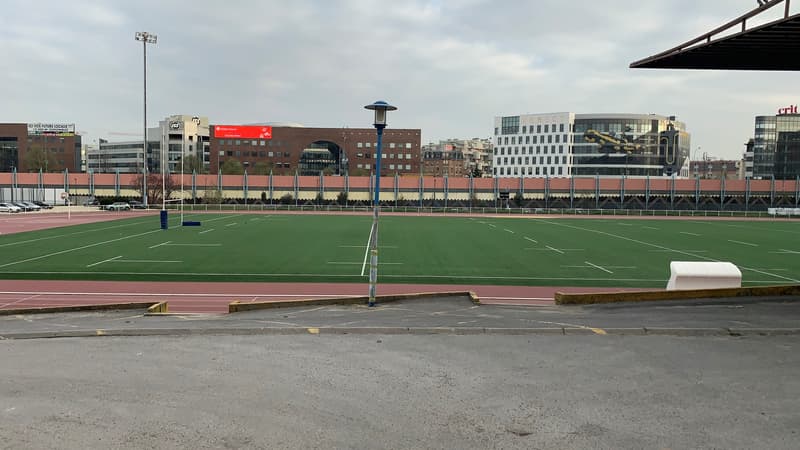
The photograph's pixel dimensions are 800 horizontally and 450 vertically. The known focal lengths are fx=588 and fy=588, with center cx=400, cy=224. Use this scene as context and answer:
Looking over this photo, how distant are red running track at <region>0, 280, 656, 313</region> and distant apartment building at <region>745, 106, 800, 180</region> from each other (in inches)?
6244

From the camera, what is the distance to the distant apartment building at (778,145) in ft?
511

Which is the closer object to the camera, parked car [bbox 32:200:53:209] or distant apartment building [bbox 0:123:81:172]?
parked car [bbox 32:200:53:209]

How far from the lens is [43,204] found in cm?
8325

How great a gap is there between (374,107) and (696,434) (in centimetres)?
1030

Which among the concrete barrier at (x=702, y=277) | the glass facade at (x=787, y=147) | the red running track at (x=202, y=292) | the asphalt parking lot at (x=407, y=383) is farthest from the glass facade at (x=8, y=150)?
the glass facade at (x=787, y=147)

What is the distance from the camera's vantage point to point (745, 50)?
12.4 m

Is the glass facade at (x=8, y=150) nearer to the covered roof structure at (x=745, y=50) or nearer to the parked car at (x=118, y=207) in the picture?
the parked car at (x=118, y=207)

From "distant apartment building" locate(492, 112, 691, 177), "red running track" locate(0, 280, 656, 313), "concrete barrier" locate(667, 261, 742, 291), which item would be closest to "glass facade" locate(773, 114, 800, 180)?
"distant apartment building" locate(492, 112, 691, 177)

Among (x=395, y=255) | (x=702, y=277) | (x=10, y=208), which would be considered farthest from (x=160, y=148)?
(x=702, y=277)

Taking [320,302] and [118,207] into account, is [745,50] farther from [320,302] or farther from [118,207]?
[118,207]

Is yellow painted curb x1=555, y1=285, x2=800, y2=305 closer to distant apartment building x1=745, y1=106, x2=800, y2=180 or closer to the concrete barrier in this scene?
the concrete barrier

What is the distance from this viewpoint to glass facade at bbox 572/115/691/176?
144 meters

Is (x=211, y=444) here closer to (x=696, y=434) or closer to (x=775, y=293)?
(x=696, y=434)

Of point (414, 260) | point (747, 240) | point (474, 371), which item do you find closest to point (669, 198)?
point (747, 240)
